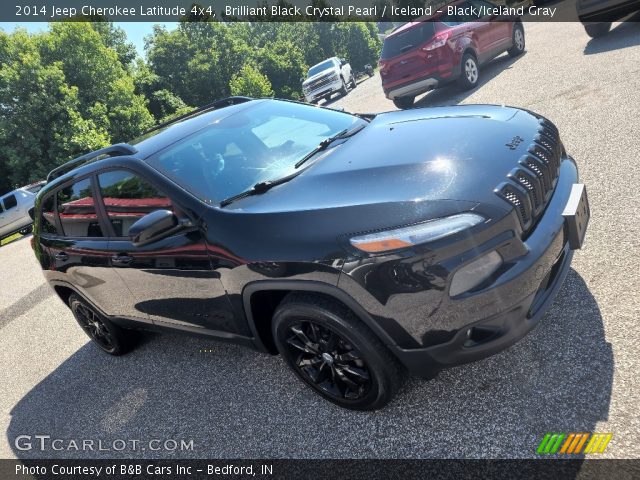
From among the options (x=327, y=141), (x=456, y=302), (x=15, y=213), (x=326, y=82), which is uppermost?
(x=327, y=141)

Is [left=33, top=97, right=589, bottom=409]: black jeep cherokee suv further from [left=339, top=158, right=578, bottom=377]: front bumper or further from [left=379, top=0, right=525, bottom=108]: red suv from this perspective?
[left=379, top=0, right=525, bottom=108]: red suv

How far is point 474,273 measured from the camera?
217 centimetres

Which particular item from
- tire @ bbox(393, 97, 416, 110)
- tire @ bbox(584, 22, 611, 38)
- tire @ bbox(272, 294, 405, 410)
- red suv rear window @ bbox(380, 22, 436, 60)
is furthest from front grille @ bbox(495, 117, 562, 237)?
tire @ bbox(584, 22, 611, 38)

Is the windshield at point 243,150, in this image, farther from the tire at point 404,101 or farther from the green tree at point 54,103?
the green tree at point 54,103

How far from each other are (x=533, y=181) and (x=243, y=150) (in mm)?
1881

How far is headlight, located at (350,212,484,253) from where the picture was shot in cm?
213

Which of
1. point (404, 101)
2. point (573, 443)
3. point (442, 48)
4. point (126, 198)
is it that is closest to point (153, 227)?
point (126, 198)

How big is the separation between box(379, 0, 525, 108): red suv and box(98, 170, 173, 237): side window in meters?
7.55

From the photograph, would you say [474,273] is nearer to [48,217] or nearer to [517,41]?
[48,217]

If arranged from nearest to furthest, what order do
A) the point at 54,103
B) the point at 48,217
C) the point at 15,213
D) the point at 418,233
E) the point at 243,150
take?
the point at 418,233 → the point at 243,150 → the point at 48,217 → the point at 15,213 → the point at 54,103

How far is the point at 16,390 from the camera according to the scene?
14.7 ft

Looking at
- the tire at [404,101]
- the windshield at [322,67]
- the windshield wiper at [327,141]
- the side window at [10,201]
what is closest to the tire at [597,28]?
the tire at [404,101]

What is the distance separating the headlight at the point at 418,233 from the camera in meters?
2.13

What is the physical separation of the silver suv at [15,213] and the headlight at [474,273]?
55.0 feet
